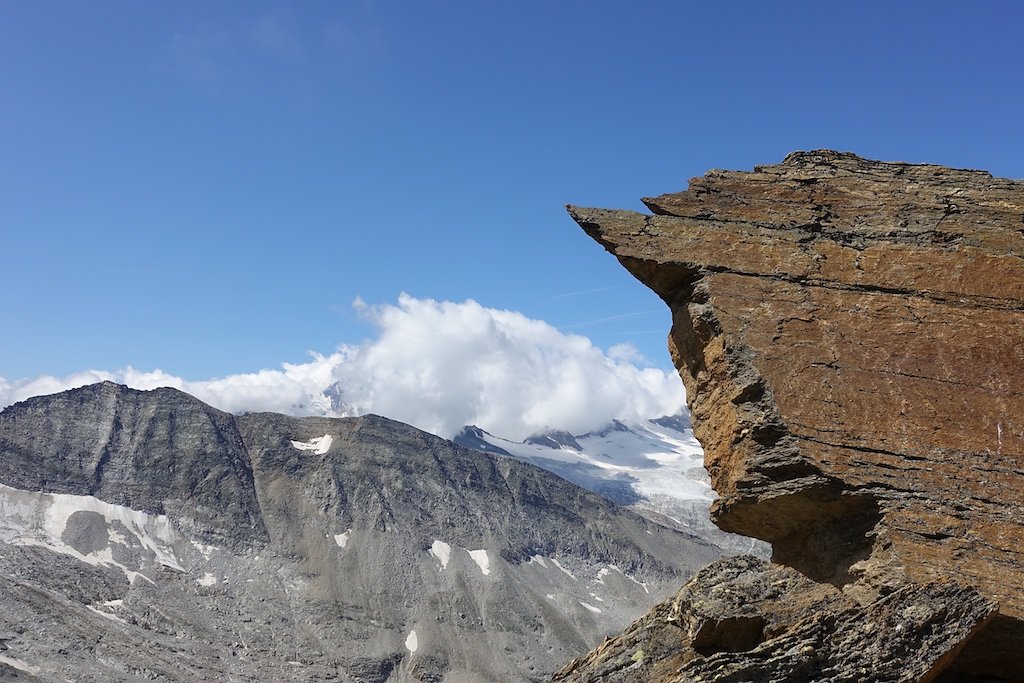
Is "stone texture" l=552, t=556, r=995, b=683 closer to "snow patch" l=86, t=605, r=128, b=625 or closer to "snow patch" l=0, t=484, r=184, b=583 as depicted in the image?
"snow patch" l=86, t=605, r=128, b=625

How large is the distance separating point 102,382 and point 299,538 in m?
59.8

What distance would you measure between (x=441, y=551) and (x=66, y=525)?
60.1 metres

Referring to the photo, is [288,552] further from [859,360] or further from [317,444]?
[859,360]

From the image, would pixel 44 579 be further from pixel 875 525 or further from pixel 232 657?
pixel 875 525

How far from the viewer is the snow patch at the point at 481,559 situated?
137 meters

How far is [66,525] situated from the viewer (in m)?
127

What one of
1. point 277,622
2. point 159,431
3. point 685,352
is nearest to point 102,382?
point 159,431

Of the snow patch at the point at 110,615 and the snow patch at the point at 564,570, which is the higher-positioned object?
the snow patch at the point at 110,615

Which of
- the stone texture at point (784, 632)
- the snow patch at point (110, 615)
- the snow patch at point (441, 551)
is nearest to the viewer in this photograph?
the stone texture at point (784, 632)

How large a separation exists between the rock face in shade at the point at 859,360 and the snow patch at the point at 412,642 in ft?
368

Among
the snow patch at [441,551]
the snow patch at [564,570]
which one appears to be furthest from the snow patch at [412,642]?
the snow patch at [564,570]

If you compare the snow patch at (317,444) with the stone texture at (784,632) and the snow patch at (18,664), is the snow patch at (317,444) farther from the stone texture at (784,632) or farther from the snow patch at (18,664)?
the stone texture at (784,632)

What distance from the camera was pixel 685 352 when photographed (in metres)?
14.2

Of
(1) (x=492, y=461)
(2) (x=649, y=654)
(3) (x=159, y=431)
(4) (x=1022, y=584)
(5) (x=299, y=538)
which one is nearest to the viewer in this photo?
(4) (x=1022, y=584)
